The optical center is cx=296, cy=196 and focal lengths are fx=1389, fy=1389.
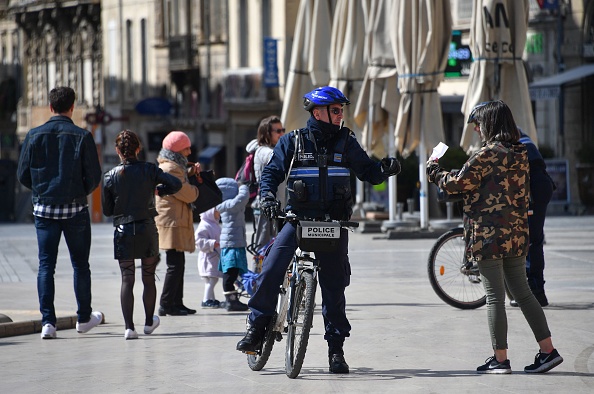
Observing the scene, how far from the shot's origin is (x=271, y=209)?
8633 millimetres

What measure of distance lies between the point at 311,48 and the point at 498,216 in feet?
49.7

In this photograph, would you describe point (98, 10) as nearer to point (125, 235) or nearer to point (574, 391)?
point (125, 235)

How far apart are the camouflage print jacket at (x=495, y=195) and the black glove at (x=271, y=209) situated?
1.03 m

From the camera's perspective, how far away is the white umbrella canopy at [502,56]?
19641 millimetres

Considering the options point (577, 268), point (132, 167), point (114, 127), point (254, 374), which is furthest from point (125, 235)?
point (114, 127)

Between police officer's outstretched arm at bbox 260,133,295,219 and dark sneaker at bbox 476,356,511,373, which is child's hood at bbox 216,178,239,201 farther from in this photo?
dark sneaker at bbox 476,356,511,373

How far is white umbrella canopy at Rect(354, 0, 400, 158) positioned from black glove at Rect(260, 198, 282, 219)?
46.0ft

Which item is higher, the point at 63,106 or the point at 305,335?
the point at 63,106

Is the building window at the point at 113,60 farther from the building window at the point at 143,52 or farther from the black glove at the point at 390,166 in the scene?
the black glove at the point at 390,166

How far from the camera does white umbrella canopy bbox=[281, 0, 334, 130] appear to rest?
23.5 meters

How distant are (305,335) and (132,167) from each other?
310 centimetres

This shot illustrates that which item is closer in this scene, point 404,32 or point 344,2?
point 404,32

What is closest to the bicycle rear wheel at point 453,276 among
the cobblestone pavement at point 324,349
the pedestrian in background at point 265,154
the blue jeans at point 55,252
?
the cobblestone pavement at point 324,349

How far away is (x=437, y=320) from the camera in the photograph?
37.7ft
